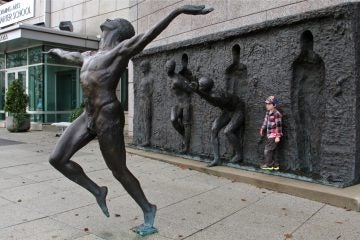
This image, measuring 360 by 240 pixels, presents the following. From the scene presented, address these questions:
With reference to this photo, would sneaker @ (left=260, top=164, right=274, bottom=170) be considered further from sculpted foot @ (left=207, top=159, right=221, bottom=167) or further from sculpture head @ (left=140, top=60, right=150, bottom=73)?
sculpture head @ (left=140, top=60, right=150, bottom=73)

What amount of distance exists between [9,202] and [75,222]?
1.44 m

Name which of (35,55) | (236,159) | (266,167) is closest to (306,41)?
(266,167)

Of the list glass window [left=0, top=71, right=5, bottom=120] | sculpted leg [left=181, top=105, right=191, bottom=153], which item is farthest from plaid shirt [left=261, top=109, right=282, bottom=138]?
glass window [left=0, top=71, right=5, bottom=120]

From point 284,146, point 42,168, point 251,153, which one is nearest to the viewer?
point 284,146

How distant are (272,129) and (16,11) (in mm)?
18934

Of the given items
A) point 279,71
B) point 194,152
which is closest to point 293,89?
point 279,71

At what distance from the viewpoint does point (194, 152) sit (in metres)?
8.39

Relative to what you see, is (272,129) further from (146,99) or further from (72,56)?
(146,99)

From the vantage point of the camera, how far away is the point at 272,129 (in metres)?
6.43

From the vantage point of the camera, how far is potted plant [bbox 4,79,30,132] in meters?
15.7

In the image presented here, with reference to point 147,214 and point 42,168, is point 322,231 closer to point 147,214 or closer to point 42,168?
point 147,214

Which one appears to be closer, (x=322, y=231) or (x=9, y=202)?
(x=322, y=231)

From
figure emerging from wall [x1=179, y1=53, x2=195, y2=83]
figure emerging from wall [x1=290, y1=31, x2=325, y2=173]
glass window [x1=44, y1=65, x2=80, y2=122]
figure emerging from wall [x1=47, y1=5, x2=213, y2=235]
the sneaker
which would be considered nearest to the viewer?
figure emerging from wall [x1=47, y1=5, x2=213, y2=235]

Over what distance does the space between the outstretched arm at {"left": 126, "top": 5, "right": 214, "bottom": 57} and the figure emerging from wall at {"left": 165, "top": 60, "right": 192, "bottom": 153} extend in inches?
177
